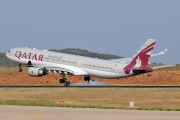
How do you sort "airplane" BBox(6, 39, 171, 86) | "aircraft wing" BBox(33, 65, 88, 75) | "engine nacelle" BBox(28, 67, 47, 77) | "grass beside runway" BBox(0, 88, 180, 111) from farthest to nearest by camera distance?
"aircraft wing" BBox(33, 65, 88, 75) < "engine nacelle" BBox(28, 67, 47, 77) < "airplane" BBox(6, 39, 171, 86) < "grass beside runway" BBox(0, 88, 180, 111)

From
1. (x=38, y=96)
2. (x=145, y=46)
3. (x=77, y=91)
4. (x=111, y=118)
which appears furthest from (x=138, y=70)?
(x=111, y=118)

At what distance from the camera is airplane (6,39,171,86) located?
94.0 meters

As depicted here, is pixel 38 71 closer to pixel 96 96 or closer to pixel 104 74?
pixel 104 74

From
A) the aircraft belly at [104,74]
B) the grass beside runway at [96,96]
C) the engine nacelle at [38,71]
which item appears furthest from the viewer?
the engine nacelle at [38,71]

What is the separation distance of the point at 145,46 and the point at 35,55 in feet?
56.5

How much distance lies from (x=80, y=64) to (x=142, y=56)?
10.00 meters

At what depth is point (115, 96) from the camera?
7500 cm

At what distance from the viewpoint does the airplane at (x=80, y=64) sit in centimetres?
9400

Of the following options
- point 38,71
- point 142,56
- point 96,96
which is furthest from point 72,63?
point 96,96

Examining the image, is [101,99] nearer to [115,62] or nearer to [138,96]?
[138,96]

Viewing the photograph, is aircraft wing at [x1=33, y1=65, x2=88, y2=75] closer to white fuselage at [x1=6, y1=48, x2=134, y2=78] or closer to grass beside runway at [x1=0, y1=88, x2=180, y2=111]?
white fuselage at [x1=6, y1=48, x2=134, y2=78]

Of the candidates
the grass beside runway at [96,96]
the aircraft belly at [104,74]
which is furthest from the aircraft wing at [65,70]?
the grass beside runway at [96,96]

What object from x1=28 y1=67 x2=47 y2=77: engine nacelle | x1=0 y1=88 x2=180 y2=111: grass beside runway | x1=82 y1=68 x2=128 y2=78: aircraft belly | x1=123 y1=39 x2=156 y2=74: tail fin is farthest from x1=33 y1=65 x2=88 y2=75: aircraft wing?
x1=0 y1=88 x2=180 y2=111: grass beside runway

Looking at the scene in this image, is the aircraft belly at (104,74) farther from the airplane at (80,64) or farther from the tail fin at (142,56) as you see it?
the tail fin at (142,56)
